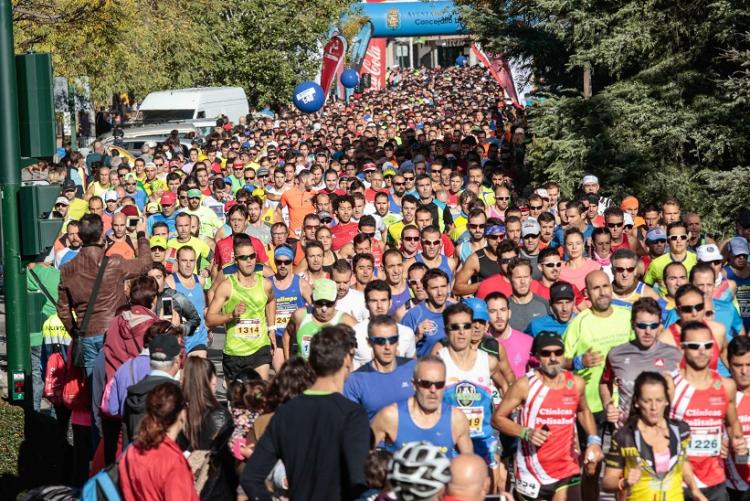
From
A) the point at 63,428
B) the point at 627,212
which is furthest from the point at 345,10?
the point at 63,428

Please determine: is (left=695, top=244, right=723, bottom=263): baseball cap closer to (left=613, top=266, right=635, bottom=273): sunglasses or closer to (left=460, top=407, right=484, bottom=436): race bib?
(left=613, top=266, right=635, bottom=273): sunglasses

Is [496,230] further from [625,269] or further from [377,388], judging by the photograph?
[377,388]

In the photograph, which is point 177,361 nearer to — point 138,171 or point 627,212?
point 627,212

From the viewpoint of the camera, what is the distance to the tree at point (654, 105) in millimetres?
18750

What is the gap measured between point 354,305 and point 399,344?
1.79 m

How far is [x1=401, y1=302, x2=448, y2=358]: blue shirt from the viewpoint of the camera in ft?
31.0

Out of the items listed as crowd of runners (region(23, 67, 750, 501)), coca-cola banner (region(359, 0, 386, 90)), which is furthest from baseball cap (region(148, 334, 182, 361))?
coca-cola banner (region(359, 0, 386, 90))

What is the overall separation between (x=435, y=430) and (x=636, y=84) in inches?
560

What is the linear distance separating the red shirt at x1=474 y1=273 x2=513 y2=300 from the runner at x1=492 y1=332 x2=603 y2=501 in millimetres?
2756

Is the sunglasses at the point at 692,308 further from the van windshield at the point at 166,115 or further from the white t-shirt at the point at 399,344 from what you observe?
the van windshield at the point at 166,115

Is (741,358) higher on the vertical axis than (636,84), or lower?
lower

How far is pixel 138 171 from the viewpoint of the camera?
72.3 feet

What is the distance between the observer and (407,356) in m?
8.84

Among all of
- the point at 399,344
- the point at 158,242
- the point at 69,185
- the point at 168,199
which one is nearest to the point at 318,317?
the point at 399,344
